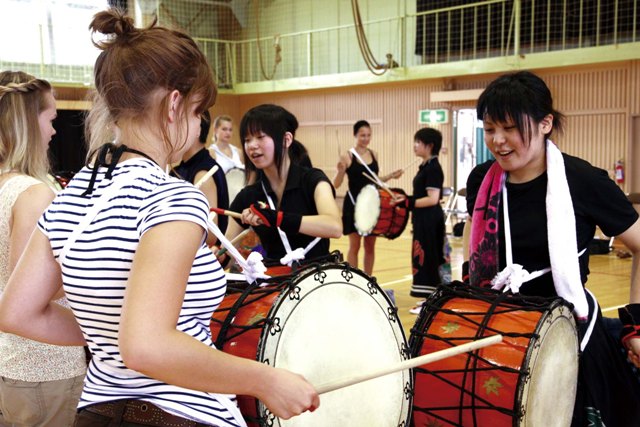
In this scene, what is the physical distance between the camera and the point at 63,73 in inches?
605

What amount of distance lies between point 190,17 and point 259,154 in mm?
15116

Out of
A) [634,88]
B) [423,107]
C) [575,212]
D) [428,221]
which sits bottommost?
[428,221]

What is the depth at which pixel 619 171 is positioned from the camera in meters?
11.7

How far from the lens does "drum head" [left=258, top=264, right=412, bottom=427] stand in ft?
6.10

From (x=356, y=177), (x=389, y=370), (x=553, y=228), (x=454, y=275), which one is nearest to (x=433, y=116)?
(x=454, y=275)

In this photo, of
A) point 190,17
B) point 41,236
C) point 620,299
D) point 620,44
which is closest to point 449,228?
point 620,44

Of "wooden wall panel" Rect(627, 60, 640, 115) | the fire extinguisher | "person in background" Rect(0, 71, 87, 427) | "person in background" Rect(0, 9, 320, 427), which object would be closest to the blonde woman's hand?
"person in background" Rect(0, 9, 320, 427)

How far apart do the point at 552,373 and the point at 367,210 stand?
4993 millimetres

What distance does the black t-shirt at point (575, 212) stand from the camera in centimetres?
252

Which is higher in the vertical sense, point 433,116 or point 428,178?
point 433,116

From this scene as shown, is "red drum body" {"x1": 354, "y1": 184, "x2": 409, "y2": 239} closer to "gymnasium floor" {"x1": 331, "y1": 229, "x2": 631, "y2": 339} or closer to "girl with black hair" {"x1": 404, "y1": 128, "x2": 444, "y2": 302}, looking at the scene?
"girl with black hair" {"x1": 404, "y1": 128, "x2": 444, "y2": 302}

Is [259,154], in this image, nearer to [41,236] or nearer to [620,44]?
[41,236]

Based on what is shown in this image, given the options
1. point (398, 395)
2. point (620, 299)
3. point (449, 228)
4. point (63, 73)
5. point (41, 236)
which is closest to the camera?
point (41, 236)

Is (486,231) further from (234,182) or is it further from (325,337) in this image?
(234,182)
